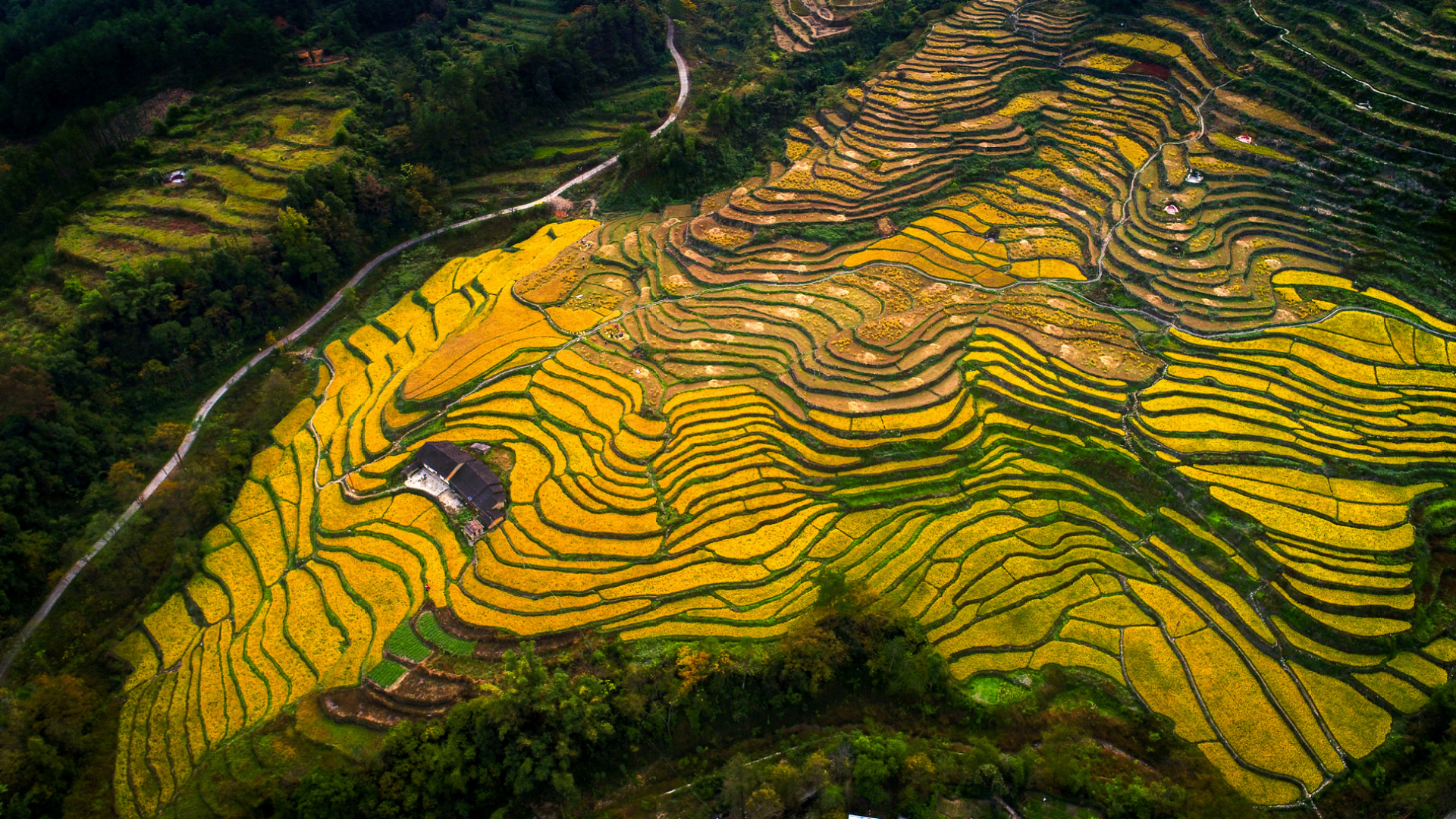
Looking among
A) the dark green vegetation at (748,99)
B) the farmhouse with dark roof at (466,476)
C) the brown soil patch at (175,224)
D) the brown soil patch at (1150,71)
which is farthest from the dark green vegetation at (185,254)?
the brown soil patch at (1150,71)

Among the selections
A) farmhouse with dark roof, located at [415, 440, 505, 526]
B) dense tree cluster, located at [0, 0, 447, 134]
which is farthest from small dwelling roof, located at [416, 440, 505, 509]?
dense tree cluster, located at [0, 0, 447, 134]

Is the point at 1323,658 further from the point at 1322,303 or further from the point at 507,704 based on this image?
the point at 507,704

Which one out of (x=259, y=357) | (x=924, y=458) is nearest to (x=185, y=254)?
(x=259, y=357)

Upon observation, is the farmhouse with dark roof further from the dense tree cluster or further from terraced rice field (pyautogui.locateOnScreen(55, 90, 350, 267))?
the dense tree cluster

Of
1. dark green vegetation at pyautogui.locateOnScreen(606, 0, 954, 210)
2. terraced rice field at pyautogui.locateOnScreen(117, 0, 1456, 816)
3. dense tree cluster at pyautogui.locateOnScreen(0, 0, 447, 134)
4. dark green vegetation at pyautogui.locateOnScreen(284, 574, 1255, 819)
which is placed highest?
dense tree cluster at pyautogui.locateOnScreen(0, 0, 447, 134)

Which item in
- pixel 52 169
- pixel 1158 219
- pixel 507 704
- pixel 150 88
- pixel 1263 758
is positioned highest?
pixel 150 88

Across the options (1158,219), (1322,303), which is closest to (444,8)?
(1158,219)
